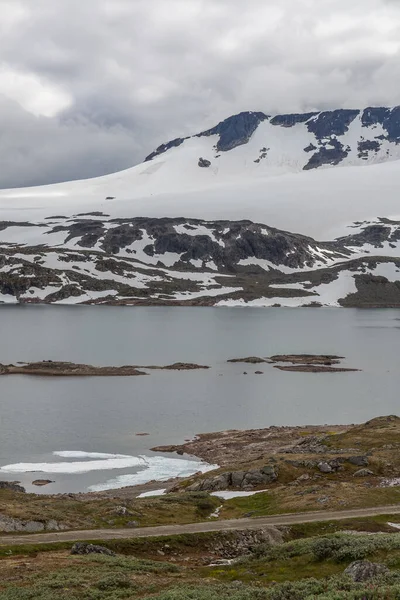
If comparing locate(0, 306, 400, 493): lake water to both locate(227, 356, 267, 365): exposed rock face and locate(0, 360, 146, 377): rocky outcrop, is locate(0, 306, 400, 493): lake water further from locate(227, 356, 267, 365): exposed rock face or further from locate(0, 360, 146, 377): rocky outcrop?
locate(0, 360, 146, 377): rocky outcrop

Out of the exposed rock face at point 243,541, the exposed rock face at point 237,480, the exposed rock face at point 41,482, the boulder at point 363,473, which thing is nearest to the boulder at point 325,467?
the boulder at point 363,473

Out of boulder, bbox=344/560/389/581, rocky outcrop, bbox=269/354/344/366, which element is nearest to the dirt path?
boulder, bbox=344/560/389/581

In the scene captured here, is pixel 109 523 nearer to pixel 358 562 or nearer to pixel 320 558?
pixel 320 558

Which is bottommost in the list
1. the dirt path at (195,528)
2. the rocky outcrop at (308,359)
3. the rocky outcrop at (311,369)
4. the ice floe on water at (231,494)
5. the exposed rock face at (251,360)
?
the rocky outcrop at (311,369)

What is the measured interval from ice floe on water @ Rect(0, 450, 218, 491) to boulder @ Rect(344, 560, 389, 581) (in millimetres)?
33380

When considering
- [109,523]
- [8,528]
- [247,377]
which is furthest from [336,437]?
[247,377]

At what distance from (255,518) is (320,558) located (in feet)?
34.1

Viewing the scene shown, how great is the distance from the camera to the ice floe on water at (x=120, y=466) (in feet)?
183

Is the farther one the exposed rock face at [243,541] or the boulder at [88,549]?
the exposed rock face at [243,541]

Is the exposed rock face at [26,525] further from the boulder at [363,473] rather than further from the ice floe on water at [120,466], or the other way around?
the boulder at [363,473]

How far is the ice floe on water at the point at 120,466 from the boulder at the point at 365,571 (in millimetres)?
33380

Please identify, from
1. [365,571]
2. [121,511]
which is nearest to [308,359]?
[121,511]

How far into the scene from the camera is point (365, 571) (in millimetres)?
22219

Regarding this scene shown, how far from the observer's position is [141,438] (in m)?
69.2
